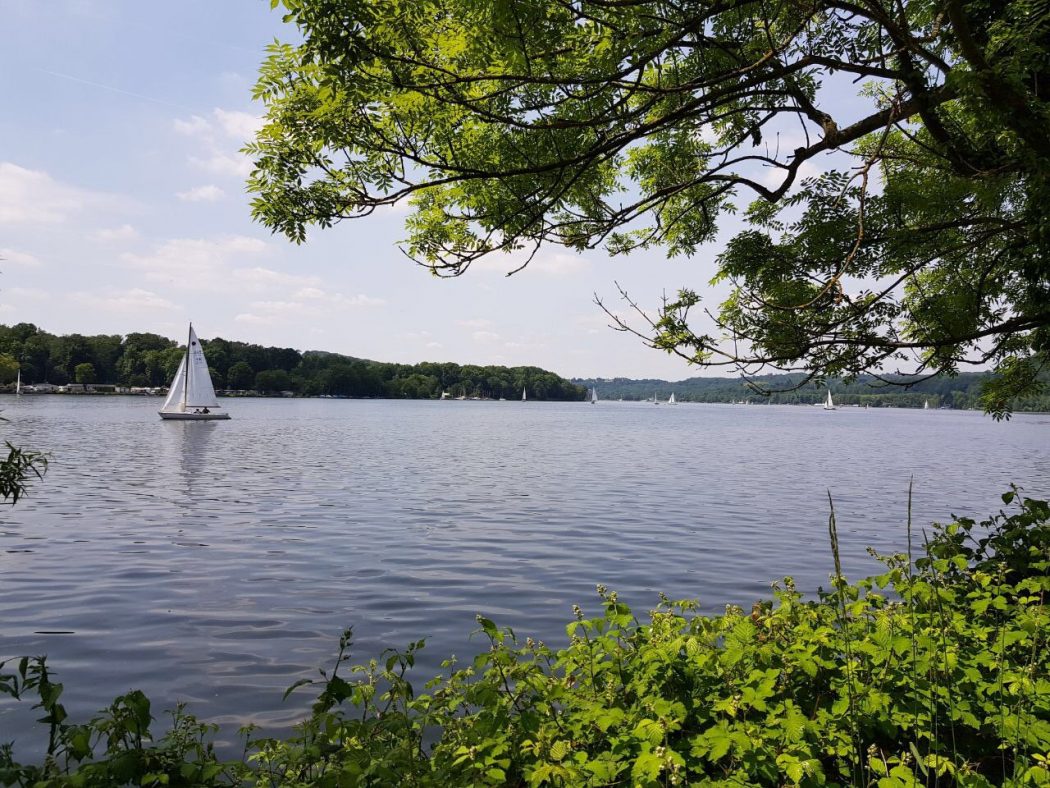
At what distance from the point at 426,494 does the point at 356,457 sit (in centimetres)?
1663

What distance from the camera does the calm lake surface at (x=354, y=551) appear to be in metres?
10.8

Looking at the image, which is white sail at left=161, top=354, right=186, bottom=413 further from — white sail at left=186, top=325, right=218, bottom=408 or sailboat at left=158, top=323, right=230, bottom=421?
white sail at left=186, top=325, right=218, bottom=408

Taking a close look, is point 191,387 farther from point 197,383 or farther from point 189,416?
point 189,416

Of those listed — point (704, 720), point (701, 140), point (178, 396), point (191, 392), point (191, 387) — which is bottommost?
point (704, 720)

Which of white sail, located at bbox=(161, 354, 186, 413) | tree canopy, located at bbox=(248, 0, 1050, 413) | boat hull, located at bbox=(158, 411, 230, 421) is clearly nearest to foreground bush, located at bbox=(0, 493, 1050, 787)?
tree canopy, located at bbox=(248, 0, 1050, 413)

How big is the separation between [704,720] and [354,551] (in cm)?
1442

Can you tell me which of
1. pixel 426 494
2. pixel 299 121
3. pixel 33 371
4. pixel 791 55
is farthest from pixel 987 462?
pixel 33 371

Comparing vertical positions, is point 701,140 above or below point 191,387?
above

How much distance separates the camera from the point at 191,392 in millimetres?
77188

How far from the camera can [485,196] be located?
8.04 meters

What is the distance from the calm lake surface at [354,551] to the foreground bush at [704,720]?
4973mm

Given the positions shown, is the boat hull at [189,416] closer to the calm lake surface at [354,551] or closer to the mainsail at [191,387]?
the mainsail at [191,387]

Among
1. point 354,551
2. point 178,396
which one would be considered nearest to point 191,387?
point 178,396

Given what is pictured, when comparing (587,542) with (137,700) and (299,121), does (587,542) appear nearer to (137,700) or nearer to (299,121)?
(299,121)
